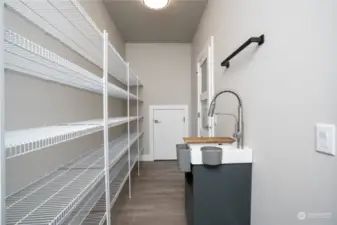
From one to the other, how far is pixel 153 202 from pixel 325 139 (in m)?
2.16

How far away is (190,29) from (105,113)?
9.52ft

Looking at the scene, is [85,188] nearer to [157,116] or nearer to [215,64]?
[215,64]

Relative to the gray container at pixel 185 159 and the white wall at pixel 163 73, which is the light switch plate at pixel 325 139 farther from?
the white wall at pixel 163 73

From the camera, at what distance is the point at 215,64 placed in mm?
2625

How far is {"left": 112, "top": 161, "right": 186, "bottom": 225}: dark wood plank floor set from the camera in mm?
2244

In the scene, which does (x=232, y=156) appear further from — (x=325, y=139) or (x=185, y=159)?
(x=325, y=139)

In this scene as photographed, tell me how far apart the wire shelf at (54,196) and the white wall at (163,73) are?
10.1 ft

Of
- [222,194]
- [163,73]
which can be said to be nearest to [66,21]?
[222,194]

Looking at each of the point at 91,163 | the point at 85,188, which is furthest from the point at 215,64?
the point at 85,188

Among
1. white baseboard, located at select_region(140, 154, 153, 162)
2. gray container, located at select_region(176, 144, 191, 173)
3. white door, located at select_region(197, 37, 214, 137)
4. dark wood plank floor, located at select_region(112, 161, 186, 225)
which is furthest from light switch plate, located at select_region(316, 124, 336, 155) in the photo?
white baseboard, located at select_region(140, 154, 153, 162)

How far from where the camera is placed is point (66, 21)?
58.9 inches

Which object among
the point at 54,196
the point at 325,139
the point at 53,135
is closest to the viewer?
the point at 325,139

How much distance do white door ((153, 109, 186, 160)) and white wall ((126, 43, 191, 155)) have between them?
185 millimetres
